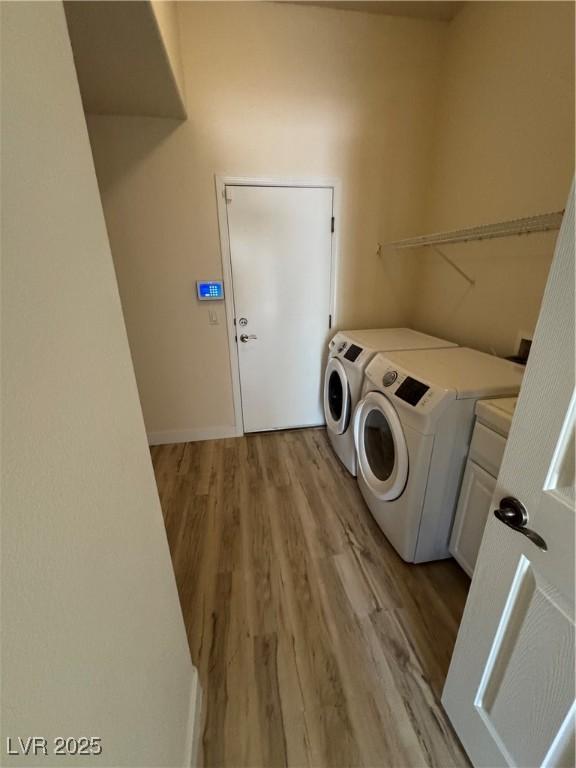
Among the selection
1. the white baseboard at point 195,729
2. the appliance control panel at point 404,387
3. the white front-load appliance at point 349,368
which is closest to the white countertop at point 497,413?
the appliance control panel at point 404,387

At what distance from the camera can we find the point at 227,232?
2328mm

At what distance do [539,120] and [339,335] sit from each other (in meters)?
1.55

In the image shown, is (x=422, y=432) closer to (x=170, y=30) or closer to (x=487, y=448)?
(x=487, y=448)

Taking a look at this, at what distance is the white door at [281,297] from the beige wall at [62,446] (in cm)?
189

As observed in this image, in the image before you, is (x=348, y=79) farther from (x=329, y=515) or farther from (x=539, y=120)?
(x=329, y=515)

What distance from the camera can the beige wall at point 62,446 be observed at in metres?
0.38

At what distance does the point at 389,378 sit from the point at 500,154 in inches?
59.0

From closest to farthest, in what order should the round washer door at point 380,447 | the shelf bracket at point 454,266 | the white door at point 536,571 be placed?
the white door at point 536,571
the round washer door at point 380,447
the shelf bracket at point 454,266

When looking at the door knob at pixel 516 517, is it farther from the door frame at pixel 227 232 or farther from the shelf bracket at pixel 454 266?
the door frame at pixel 227 232

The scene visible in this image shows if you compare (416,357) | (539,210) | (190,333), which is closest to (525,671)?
(416,357)

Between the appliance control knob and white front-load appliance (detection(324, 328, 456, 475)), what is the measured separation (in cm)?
31

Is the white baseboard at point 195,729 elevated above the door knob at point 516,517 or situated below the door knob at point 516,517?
below

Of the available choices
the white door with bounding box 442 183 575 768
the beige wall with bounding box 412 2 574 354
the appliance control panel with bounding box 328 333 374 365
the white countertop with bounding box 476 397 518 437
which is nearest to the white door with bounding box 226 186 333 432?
the appliance control panel with bounding box 328 333 374 365

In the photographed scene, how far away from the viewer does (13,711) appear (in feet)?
1.15
